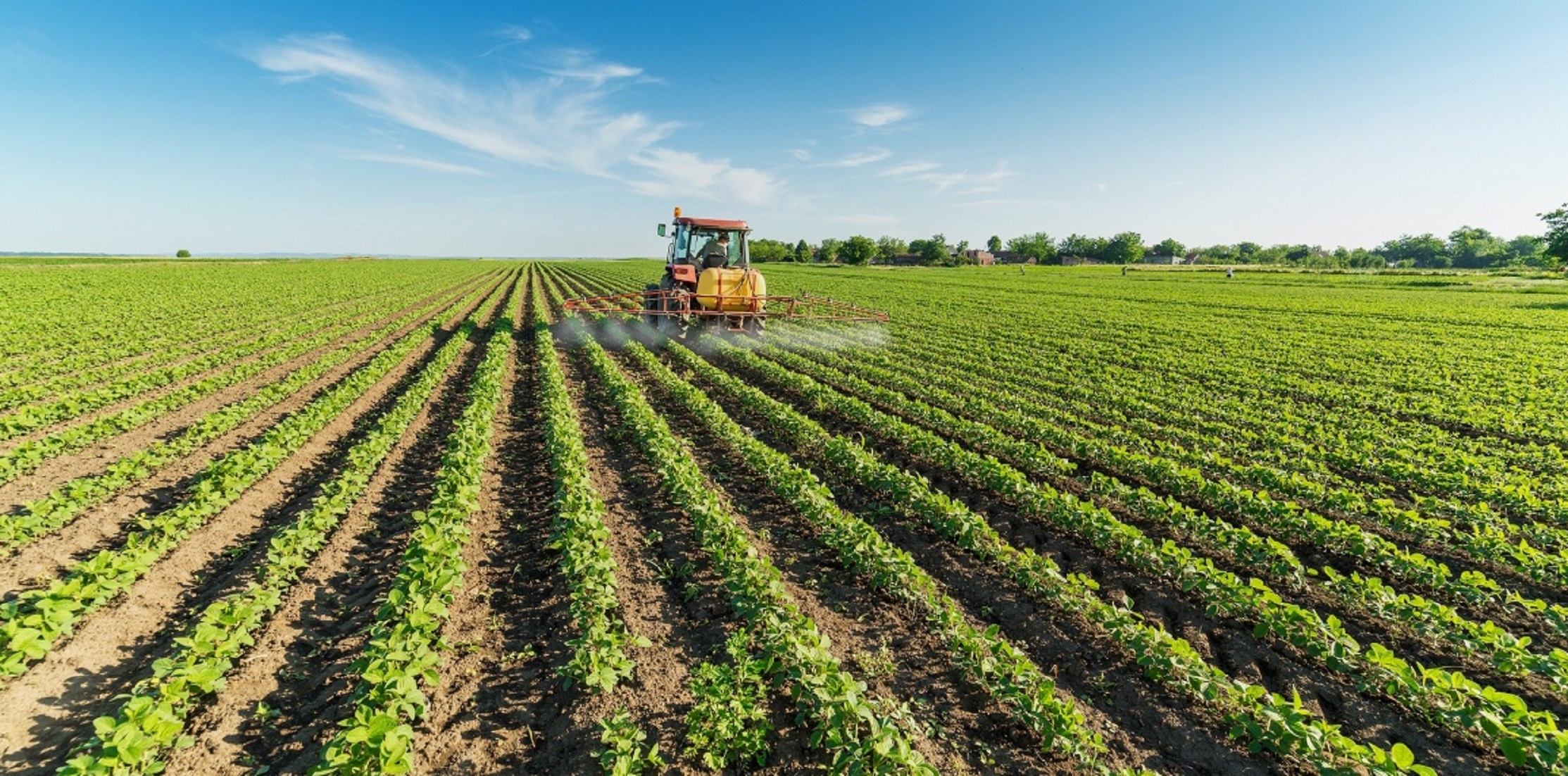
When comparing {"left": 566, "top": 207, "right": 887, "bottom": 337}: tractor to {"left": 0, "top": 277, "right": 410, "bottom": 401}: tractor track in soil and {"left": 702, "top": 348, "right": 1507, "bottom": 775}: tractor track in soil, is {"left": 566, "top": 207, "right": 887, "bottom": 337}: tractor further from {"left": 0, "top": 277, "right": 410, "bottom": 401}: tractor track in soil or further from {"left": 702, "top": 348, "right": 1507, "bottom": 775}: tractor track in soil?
{"left": 702, "top": 348, "right": 1507, "bottom": 775}: tractor track in soil

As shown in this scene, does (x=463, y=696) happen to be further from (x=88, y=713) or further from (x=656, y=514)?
(x=656, y=514)

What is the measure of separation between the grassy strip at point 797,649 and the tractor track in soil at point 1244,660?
6.19 feet

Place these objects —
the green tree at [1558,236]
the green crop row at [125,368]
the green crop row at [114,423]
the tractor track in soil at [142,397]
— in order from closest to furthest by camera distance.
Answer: the green crop row at [114,423], the tractor track in soil at [142,397], the green crop row at [125,368], the green tree at [1558,236]

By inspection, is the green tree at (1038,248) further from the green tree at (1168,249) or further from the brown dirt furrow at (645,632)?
the brown dirt furrow at (645,632)

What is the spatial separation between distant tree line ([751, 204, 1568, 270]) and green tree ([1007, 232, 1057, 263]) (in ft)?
0.60

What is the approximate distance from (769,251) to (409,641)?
12783cm

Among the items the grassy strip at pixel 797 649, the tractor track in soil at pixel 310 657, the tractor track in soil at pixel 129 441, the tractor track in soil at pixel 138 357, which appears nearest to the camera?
the grassy strip at pixel 797 649

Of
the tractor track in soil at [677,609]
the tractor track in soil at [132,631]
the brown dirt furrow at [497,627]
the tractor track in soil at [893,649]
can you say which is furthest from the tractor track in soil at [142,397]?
the tractor track in soil at [893,649]

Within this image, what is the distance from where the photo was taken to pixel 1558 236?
1751 inches

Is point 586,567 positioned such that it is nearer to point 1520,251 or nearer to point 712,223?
point 712,223

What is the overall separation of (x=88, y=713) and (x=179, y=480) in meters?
4.81

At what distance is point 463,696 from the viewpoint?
4215 millimetres

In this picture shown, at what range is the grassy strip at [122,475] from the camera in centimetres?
581

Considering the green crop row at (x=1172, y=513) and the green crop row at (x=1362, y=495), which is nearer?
the green crop row at (x=1172, y=513)
